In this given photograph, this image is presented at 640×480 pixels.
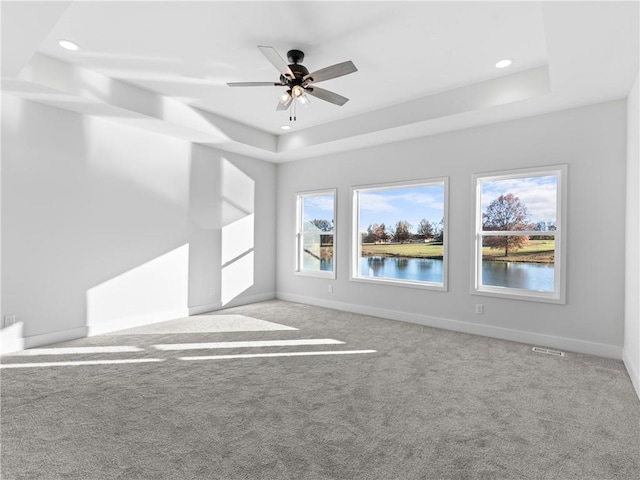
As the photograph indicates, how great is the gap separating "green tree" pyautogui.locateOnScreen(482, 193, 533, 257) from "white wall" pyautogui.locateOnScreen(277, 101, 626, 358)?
246mm

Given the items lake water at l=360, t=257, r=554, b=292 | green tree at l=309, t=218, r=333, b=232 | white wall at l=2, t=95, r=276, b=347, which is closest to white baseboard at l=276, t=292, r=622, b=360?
lake water at l=360, t=257, r=554, b=292

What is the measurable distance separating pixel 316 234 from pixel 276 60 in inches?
146

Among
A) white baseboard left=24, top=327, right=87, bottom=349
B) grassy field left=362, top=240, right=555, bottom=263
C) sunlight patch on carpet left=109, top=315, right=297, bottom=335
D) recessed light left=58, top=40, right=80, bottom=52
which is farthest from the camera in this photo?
sunlight patch on carpet left=109, top=315, right=297, bottom=335

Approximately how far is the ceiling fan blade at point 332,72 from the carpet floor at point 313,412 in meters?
2.64

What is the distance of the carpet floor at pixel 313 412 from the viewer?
72.1 inches

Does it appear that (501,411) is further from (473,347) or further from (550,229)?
(550,229)

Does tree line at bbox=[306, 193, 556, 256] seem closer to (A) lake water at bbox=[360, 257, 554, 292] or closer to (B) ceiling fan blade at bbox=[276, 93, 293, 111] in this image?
(A) lake water at bbox=[360, 257, 554, 292]

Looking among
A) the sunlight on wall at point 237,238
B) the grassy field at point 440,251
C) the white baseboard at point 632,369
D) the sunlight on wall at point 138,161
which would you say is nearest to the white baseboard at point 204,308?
the sunlight on wall at point 237,238

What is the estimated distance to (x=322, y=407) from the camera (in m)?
2.45

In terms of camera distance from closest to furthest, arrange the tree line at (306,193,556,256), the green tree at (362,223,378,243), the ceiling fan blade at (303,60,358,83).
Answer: the ceiling fan blade at (303,60,358,83) → the tree line at (306,193,556,256) → the green tree at (362,223,378,243)

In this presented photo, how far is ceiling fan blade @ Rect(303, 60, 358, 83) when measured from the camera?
2.81 metres

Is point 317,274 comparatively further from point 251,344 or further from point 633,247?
point 633,247

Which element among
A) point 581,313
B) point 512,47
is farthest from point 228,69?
point 581,313

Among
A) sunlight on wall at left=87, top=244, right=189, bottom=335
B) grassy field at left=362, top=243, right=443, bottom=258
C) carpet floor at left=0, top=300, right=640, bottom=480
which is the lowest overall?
carpet floor at left=0, top=300, right=640, bottom=480
